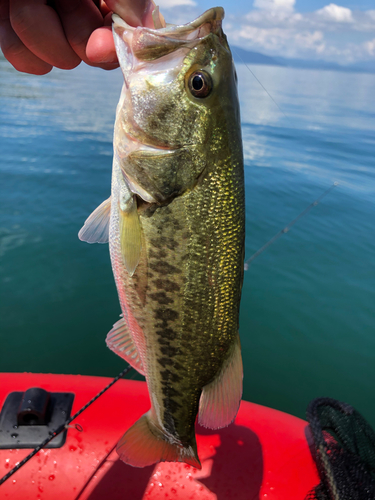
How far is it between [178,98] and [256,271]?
5.67 metres

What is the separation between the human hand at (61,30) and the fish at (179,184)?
0.14m

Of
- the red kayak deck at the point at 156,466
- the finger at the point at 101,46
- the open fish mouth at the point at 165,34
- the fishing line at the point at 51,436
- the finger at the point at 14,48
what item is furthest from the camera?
the red kayak deck at the point at 156,466

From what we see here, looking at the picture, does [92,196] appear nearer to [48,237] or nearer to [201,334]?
[48,237]

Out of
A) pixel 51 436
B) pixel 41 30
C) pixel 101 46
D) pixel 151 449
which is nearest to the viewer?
pixel 101 46

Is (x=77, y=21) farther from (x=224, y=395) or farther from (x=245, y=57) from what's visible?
(x=245, y=57)

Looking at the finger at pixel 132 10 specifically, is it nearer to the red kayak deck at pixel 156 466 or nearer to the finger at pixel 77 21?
the finger at pixel 77 21

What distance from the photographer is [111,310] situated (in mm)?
5594

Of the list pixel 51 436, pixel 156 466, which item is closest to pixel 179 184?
pixel 51 436

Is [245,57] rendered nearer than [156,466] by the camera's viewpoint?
No

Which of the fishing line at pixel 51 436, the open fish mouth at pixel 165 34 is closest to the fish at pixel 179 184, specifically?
the open fish mouth at pixel 165 34

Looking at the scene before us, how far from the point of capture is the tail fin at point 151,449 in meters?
1.83

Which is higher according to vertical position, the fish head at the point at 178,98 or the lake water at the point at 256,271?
the fish head at the point at 178,98

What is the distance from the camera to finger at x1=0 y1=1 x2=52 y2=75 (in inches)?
72.9

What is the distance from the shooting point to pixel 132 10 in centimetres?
151
